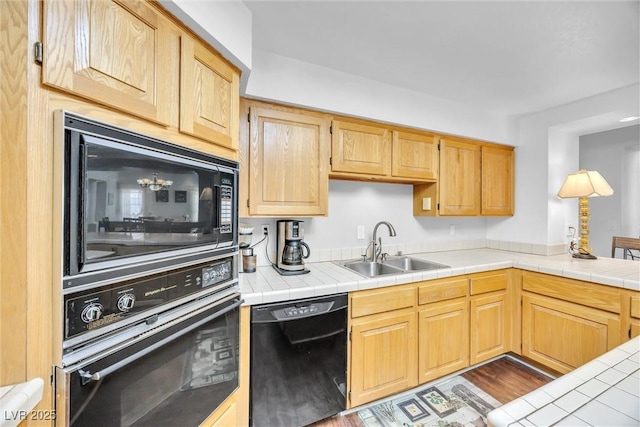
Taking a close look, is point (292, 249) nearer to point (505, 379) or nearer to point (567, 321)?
point (505, 379)

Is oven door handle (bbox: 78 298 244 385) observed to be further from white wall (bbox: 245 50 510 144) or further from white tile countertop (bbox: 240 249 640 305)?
white wall (bbox: 245 50 510 144)

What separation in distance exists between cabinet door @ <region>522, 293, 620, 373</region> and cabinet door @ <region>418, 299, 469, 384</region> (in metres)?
0.61

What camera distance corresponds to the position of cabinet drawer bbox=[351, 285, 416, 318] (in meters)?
1.63

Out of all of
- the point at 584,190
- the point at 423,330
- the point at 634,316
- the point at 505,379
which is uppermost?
the point at 584,190

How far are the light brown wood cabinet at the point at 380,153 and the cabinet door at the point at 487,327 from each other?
1121 mm

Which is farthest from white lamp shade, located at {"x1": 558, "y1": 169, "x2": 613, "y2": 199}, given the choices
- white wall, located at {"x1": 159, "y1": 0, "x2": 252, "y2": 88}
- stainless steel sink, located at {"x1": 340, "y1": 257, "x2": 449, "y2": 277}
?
white wall, located at {"x1": 159, "y1": 0, "x2": 252, "y2": 88}

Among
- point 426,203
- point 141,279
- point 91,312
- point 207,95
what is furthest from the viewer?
point 426,203

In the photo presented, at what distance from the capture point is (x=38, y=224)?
2.16 ft

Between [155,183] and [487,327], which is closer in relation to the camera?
[155,183]

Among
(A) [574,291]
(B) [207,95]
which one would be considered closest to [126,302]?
(B) [207,95]

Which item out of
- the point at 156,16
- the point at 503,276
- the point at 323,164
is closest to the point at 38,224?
the point at 156,16

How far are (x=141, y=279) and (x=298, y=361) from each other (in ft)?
3.19

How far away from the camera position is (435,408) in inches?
69.2

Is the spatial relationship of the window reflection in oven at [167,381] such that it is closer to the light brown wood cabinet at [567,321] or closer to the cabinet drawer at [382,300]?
the cabinet drawer at [382,300]
